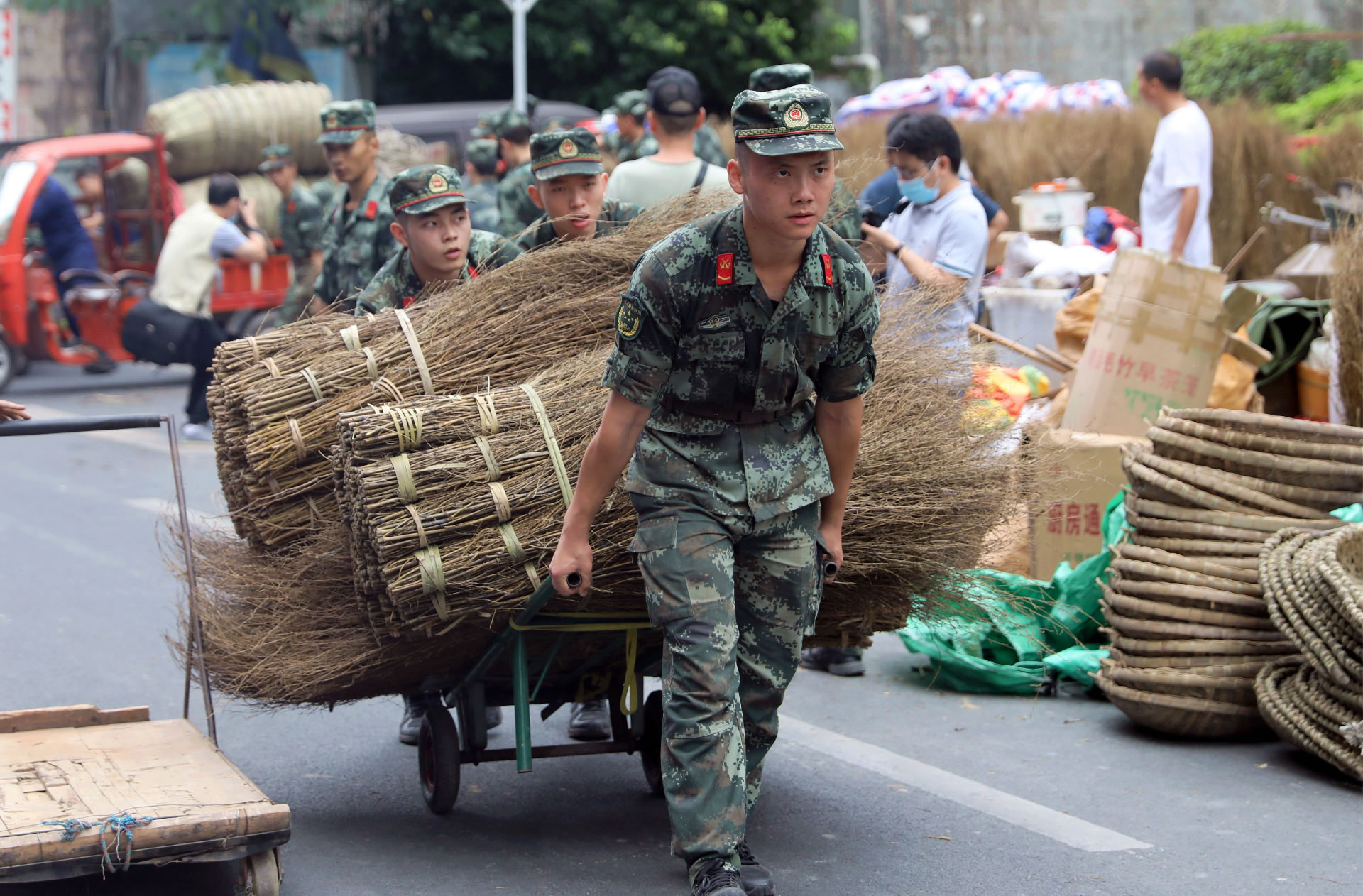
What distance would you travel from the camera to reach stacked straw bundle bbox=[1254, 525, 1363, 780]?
167 inches

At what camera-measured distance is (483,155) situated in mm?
11555

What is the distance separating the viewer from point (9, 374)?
13.1m

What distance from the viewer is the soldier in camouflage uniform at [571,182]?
518cm

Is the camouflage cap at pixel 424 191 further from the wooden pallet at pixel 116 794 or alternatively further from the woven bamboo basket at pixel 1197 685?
the woven bamboo basket at pixel 1197 685

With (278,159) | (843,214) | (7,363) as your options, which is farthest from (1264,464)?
(7,363)

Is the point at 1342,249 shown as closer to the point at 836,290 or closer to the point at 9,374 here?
the point at 836,290

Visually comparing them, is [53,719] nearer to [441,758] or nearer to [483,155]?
[441,758]

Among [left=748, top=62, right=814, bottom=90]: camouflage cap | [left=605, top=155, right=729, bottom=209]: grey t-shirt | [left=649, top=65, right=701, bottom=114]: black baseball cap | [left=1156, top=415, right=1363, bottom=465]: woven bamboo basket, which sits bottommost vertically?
[left=1156, top=415, right=1363, bottom=465]: woven bamboo basket

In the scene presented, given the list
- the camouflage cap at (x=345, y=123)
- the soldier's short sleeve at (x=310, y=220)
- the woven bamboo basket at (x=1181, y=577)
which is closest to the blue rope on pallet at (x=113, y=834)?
the woven bamboo basket at (x=1181, y=577)

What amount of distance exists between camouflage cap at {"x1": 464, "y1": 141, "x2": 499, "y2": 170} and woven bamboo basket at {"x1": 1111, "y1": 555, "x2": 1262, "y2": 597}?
303 inches

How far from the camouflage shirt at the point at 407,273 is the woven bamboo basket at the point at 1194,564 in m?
2.20

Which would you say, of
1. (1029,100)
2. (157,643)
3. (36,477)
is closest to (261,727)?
(157,643)

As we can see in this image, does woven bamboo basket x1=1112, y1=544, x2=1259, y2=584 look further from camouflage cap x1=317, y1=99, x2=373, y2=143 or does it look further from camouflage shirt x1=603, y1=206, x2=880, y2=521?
camouflage cap x1=317, y1=99, x2=373, y2=143

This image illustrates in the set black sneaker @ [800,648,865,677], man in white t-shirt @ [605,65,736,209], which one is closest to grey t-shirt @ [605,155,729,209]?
man in white t-shirt @ [605,65,736,209]
